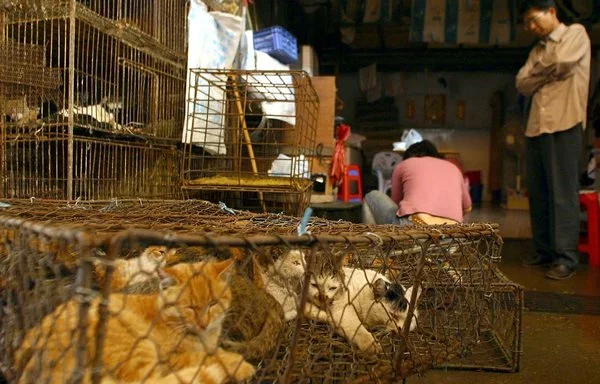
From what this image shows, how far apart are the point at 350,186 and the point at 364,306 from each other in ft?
10.8

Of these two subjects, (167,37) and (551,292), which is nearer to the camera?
(551,292)

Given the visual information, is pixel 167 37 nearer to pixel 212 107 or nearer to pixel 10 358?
pixel 212 107

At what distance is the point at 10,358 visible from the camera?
3.02 ft

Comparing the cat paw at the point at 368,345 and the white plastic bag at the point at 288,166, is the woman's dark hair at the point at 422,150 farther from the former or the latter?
the cat paw at the point at 368,345

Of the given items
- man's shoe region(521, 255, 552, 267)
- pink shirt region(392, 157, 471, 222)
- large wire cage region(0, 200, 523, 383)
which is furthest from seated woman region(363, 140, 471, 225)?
large wire cage region(0, 200, 523, 383)

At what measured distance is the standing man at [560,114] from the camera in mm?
2656

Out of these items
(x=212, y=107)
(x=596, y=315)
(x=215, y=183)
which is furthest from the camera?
(x=212, y=107)

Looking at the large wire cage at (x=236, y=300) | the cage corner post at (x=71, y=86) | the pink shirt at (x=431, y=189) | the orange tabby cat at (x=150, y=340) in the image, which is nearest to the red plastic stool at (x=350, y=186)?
the pink shirt at (x=431, y=189)

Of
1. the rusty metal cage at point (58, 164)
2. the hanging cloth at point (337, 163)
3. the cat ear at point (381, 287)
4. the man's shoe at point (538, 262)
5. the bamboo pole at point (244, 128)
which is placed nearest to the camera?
the cat ear at point (381, 287)

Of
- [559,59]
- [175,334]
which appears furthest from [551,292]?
[175,334]

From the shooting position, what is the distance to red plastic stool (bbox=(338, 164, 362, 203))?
4.20 m

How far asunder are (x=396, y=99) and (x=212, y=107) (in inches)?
215

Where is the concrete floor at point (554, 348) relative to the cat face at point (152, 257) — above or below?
below

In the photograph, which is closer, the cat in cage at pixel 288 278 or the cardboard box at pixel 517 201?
the cat in cage at pixel 288 278
